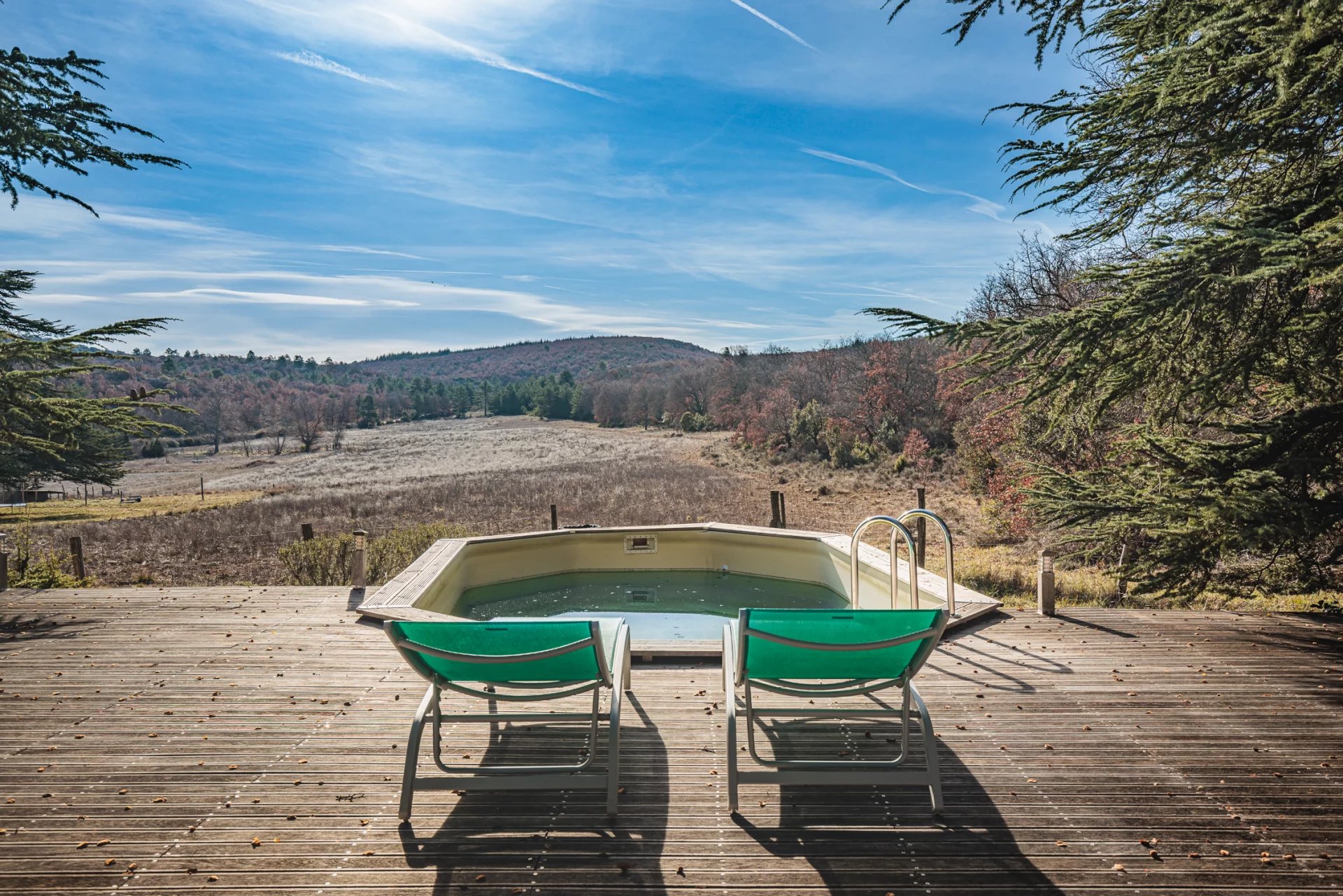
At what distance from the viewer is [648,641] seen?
16.0 ft

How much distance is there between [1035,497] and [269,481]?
34.3 m

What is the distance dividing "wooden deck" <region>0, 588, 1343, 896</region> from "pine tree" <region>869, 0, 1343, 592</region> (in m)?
1.15

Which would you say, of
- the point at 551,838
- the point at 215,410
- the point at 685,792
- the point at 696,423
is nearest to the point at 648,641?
the point at 685,792

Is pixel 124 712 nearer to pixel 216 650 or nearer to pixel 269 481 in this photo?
pixel 216 650

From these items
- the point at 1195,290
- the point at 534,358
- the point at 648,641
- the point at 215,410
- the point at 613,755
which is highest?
the point at 534,358

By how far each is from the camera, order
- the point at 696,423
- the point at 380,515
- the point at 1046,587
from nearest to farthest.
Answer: the point at 1046,587
the point at 380,515
the point at 696,423

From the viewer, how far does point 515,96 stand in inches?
483

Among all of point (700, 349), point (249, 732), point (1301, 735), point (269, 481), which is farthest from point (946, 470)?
point (700, 349)

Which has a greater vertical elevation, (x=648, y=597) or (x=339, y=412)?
(x=339, y=412)

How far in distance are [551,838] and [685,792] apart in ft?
1.91

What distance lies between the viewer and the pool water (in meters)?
7.84

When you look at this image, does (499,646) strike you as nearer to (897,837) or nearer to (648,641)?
(897,837)

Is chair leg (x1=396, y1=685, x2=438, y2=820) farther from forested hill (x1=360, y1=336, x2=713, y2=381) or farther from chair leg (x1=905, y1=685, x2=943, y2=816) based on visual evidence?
forested hill (x1=360, y1=336, x2=713, y2=381)

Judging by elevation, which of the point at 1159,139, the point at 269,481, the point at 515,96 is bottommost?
the point at 269,481
